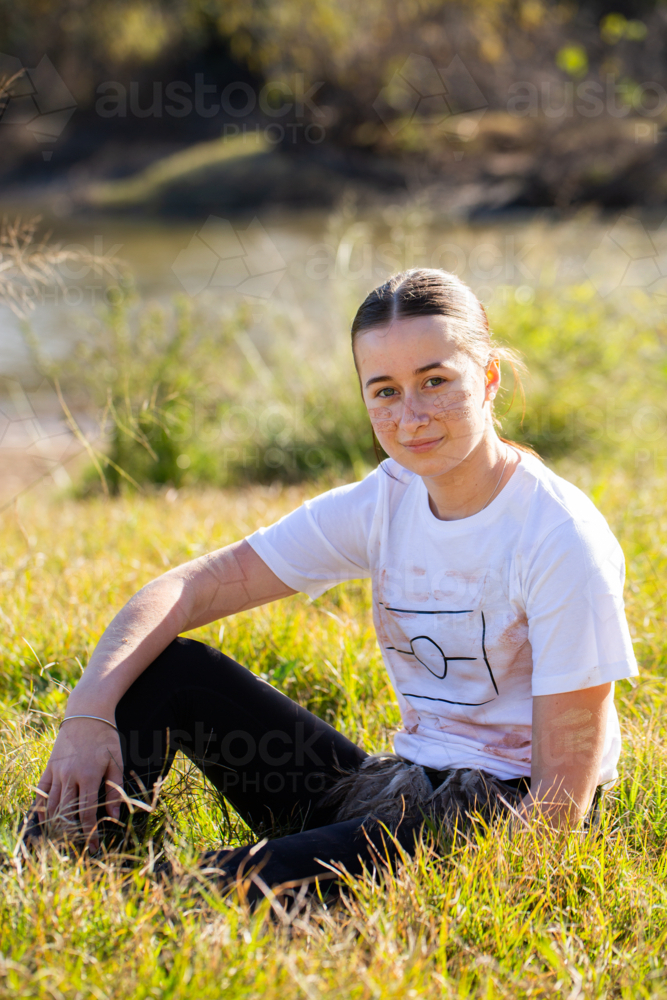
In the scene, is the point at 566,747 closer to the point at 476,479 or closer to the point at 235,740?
the point at 476,479

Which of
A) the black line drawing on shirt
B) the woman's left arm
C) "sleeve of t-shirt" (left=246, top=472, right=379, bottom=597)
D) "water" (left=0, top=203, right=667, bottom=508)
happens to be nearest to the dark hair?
"sleeve of t-shirt" (left=246, top=472, right=379, bottom=597)

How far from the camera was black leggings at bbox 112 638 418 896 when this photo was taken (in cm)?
171

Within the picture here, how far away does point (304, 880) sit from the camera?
1.45m

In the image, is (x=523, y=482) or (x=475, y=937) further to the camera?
(x=523, y=482)

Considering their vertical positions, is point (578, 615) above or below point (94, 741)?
above

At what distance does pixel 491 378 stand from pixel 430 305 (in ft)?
0.68

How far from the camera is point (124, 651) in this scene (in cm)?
171

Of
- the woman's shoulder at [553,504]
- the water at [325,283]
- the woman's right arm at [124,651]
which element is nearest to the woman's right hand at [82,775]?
the woman's right arm at [124,651]

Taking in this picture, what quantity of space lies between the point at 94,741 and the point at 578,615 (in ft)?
2.97

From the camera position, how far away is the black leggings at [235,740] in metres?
1.71

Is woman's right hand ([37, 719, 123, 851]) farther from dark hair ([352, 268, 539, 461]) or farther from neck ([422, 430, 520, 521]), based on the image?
dark hair ([352, 268, 539, 461])

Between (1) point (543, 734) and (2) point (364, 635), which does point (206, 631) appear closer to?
(2) point (364, 635)

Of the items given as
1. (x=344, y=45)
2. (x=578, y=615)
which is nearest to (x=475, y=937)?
(x=578, y=615)

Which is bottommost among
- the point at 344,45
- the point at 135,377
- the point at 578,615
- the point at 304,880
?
the point at 304,880
